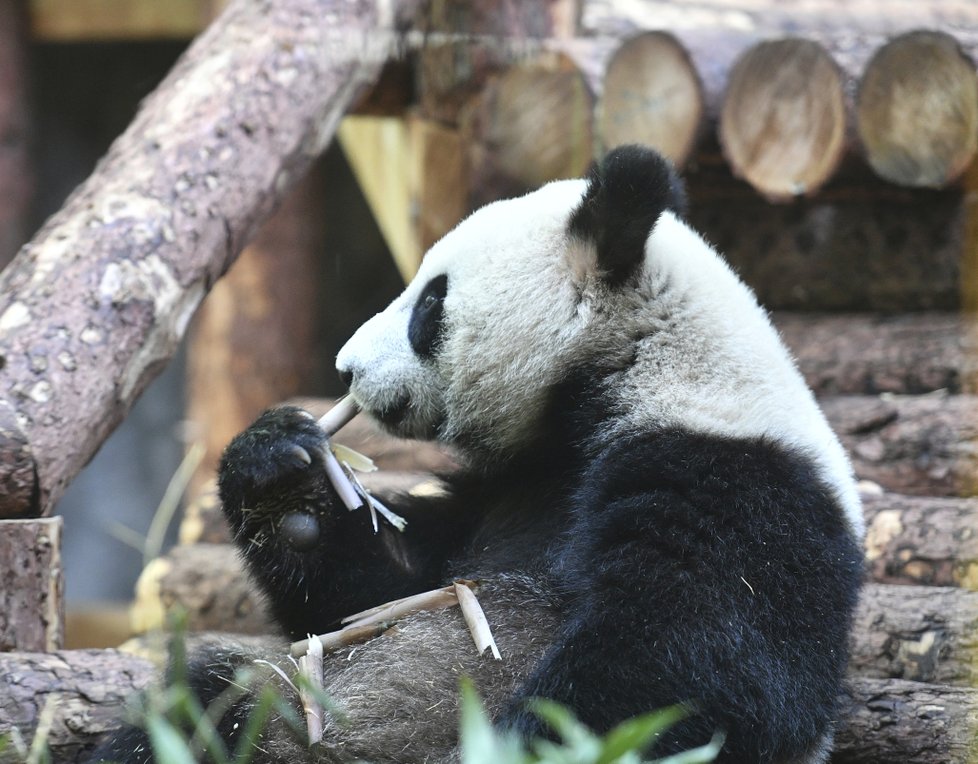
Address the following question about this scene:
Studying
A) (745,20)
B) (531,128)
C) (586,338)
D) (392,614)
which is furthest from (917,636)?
(745,20)

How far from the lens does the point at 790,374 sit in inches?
101

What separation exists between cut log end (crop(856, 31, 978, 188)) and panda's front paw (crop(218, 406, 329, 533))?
2596 mm

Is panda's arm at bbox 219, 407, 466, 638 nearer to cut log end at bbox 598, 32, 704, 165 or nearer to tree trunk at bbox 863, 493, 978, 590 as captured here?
tree trunk at bbox 863, 493, 978, 590

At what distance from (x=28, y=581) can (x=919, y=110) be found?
327 cm

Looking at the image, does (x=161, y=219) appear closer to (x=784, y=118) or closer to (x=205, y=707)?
(x=205, y=707)

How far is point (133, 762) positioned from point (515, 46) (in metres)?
3.69

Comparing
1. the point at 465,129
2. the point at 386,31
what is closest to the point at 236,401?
the point at 465,129

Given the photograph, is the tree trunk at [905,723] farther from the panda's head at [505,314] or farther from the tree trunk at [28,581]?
the tree trunk at [28,581]

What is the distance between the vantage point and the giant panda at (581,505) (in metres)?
2.09

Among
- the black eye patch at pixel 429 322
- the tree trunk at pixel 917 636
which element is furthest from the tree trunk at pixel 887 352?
the black eye patch at pixel 429 322

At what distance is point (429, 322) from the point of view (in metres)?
2.69

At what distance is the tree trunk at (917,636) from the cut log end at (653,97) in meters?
2.17

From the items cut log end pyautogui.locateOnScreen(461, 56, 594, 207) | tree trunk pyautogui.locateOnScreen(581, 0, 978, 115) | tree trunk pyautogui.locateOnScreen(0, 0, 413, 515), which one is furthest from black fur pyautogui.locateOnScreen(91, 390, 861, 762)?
tree trunk pyautogui.locateOnScreen(581, 0, 978, 115)

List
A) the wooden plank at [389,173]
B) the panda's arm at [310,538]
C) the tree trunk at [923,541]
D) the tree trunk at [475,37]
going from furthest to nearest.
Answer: the wooden plank at [389,173], the tree trunk at [475,37], the tree trunk at [923,541], the panda's arm at [310,538]
